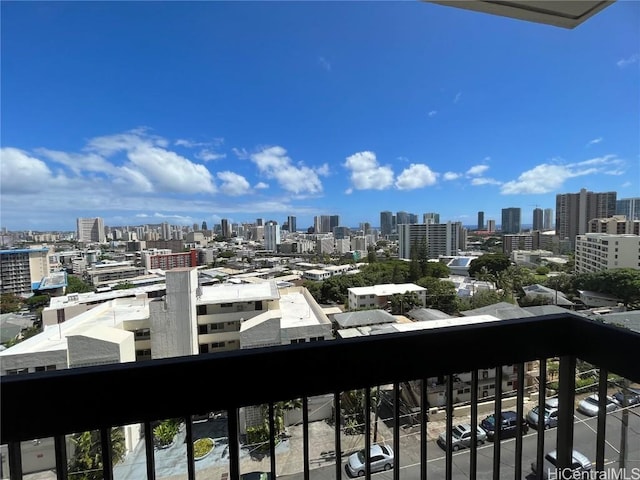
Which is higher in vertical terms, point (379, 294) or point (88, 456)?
point (88, 456)

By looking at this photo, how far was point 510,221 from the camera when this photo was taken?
3.54 metres

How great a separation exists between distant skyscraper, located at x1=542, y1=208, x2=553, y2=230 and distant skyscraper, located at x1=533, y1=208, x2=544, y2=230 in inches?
0.9

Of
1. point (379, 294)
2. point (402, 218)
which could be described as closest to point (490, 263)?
point (379, 294)

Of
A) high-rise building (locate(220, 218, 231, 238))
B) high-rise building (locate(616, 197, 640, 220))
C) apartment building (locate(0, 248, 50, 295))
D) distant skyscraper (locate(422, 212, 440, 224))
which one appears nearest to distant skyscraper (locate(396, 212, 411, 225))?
distant skyscraper (locate(422, 212, 440, 224))

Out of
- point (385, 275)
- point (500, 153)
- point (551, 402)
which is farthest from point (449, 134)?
point (551, 402)

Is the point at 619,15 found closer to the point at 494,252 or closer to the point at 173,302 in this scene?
the point at 494,252

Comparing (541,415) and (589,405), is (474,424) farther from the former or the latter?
(589,405)

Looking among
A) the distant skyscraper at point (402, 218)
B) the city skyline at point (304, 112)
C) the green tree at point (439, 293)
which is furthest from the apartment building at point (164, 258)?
the green tree at point (439, 293)

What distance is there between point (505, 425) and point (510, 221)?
3416 mm

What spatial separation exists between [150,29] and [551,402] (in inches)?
129

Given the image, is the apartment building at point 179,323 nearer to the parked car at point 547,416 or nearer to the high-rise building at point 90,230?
the high-rise building at point 90,230

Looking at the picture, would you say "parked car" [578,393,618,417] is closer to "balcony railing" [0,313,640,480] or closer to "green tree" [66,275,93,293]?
"balcony railing" [0,313,640,480]

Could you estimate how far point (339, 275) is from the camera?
5.04 metres

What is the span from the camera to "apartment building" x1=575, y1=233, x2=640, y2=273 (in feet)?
7.57
